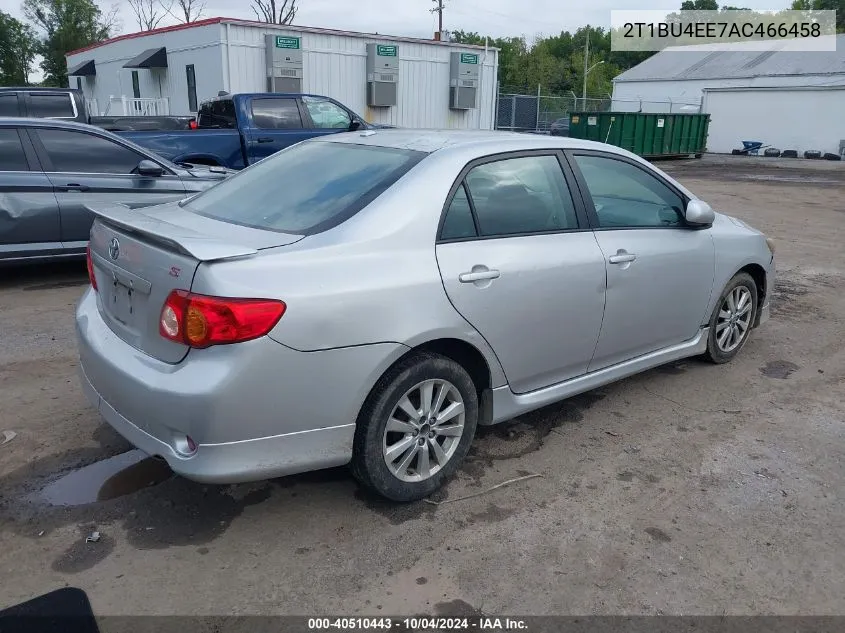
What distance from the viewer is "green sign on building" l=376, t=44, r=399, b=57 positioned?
19.7 meters

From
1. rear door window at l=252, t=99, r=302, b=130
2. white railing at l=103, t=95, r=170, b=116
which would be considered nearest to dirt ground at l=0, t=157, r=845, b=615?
rear door window at l=252, t=99, r=302, b=130

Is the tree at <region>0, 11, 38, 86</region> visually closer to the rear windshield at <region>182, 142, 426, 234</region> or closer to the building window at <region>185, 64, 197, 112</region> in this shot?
the building window at <region>185, 64, 197, 112</region>

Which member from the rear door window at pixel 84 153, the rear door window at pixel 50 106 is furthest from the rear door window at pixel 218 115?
the rear door window at pixel 84 153

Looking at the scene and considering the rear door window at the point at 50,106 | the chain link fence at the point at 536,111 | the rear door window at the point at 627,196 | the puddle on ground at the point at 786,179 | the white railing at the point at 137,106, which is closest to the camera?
the rear door window at the point at 627,196

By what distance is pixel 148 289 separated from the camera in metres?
2.91

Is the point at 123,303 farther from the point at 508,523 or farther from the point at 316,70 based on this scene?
the point at 316,70

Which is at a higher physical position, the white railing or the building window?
the building window

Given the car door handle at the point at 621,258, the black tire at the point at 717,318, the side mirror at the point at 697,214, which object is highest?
the side mirror at the point at 697,214

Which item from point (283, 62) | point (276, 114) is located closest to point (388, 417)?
point (276, 114)

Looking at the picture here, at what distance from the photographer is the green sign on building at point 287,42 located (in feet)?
59.3

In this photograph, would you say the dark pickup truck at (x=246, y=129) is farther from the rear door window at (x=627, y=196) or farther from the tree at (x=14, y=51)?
the tree at (x=14, y=51)

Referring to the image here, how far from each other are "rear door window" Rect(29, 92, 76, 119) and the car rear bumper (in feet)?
29.9

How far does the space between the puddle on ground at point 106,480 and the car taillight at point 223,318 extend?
0.95 m

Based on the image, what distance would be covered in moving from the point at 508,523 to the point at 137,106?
2314 centimetres
